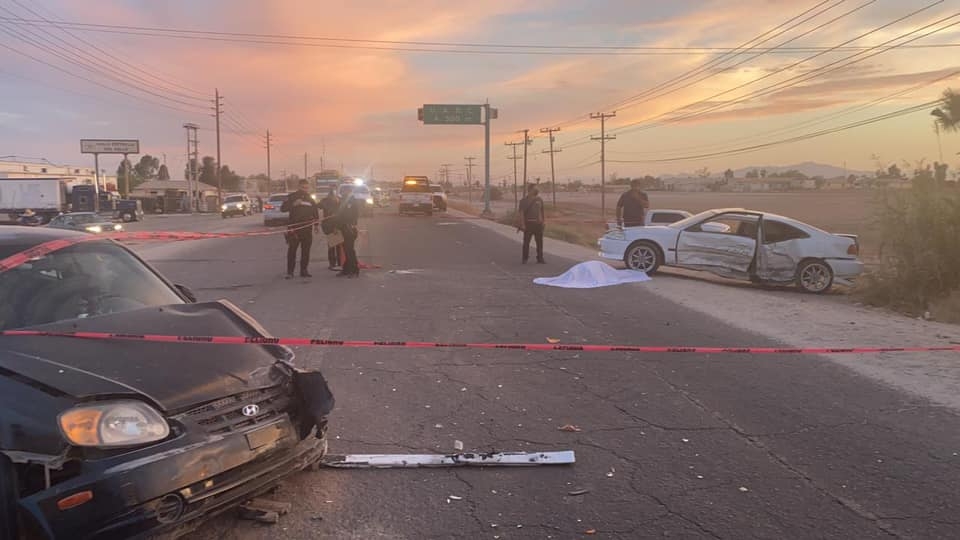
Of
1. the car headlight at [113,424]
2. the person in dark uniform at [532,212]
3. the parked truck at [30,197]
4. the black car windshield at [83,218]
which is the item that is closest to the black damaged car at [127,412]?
the car headlight at [113,424]

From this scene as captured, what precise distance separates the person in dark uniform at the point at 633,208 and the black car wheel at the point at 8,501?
15.6 metres

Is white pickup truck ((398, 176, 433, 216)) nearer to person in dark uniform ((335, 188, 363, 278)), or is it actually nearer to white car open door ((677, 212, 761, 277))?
person in dark uniform ((335, 188, 363, 278))

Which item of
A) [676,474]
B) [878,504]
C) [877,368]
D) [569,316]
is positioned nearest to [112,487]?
[676,474]

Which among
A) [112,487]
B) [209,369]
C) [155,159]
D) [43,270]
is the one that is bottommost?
[112,487]

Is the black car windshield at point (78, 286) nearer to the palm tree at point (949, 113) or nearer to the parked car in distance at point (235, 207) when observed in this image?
the palm tree at point (949, 113)

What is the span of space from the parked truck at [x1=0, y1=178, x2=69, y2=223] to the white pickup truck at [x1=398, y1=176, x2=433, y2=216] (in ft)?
79.7

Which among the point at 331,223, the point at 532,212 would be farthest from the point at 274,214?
the point at 532,212

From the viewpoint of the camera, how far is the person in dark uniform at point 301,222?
44.8ft

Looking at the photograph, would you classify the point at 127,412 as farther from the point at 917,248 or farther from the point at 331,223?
the point at 917,248

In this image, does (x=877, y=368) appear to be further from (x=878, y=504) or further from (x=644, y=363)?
(x=878, y=504)

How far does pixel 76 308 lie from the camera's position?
162 inches

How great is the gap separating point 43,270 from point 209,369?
1441mm

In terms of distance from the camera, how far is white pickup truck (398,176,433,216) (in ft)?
155

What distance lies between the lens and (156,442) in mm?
3006
